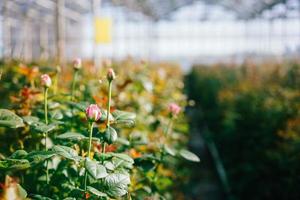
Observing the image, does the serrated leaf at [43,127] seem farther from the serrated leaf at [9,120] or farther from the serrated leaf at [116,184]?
the serrated leaf at [116,184]

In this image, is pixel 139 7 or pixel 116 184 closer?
pixel 116 184

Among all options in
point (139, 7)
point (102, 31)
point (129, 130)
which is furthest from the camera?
point (139, 7)

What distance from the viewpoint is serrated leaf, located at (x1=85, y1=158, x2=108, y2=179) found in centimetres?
114

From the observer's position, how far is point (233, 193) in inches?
165

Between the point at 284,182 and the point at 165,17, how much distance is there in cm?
2015

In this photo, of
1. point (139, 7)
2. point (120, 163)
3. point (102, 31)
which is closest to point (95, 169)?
point (120, 163)

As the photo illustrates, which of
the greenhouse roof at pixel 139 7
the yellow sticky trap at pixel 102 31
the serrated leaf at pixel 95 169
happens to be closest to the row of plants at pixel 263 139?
the yellow sticky trap at pixel 102 31

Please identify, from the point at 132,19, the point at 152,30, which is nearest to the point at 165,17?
the point at 152,30

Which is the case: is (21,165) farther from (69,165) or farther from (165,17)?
(165,17)

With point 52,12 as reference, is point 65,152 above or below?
below

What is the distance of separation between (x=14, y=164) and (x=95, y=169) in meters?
0.22

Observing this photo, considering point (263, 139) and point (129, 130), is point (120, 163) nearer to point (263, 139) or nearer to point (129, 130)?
point (129, 130)

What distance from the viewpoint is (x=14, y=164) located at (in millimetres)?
1216

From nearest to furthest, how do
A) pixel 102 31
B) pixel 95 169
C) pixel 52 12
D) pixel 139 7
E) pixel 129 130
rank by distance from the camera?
1. pixel 95 169
2. pixel 129 130
3. pixel 102 31
4. pixel 52 12
5. pixel 139 7
